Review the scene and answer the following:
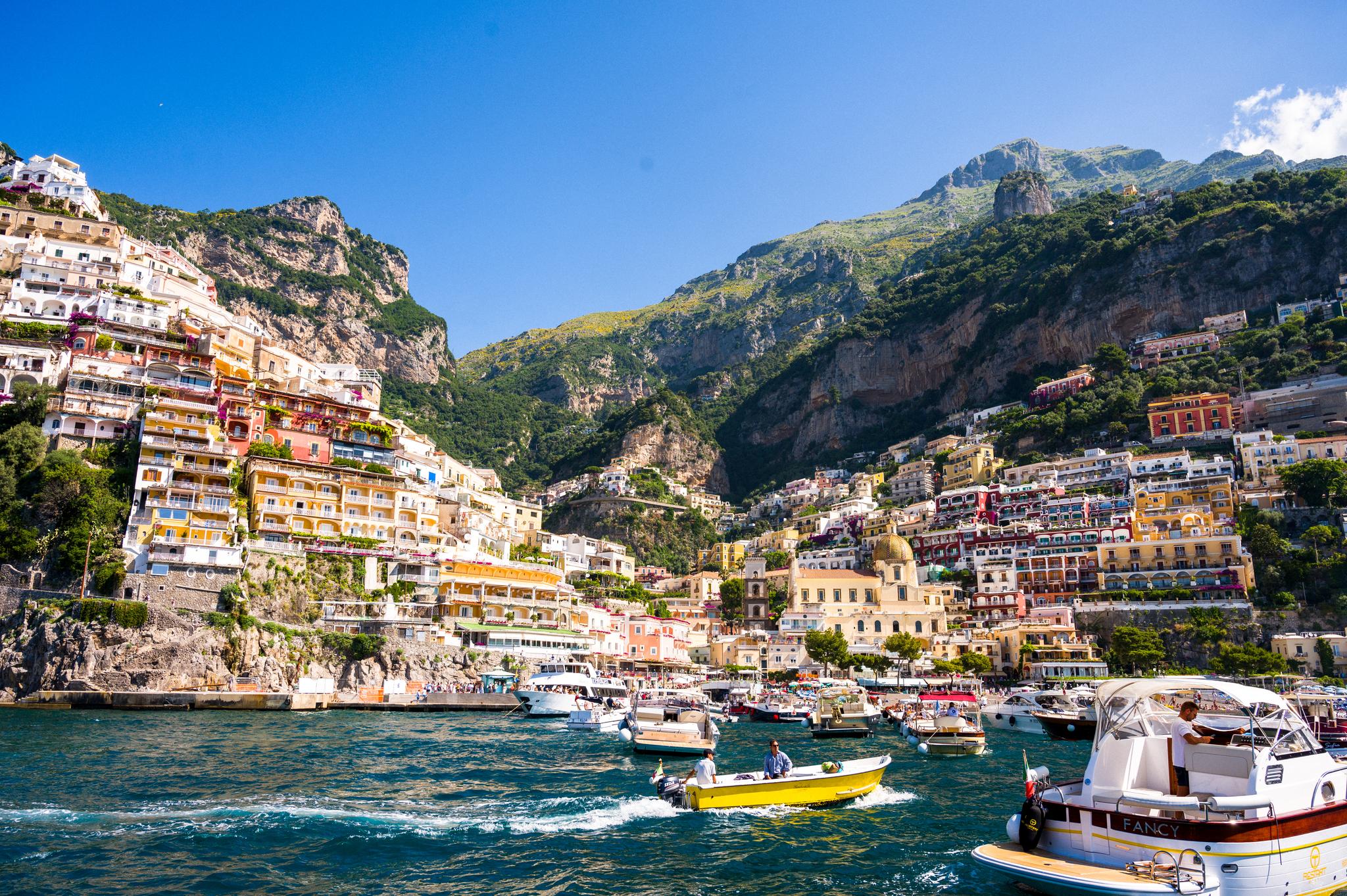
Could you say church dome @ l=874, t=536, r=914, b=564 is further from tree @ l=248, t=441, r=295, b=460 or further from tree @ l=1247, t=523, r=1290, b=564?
tree @ l=248, t=441, r=295, b=460

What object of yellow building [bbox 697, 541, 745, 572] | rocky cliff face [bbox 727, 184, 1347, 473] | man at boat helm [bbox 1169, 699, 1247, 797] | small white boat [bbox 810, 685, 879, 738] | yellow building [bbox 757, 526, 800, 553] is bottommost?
small white boat [bbox 810, 685, 879, 738]

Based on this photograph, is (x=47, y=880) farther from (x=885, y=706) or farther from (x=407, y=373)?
(x=407, y=373)

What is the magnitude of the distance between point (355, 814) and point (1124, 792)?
1522 centimetres

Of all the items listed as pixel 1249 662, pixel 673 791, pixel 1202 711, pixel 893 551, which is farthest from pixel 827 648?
pixel 1202 711

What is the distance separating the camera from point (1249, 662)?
6156 cm

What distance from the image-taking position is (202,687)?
47344 millimetres

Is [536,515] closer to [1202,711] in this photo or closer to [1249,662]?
[1249,662]

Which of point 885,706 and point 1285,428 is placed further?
point 1285,428

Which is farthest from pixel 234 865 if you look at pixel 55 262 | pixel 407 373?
pixel 407 373

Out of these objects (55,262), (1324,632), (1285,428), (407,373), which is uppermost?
(407,373)

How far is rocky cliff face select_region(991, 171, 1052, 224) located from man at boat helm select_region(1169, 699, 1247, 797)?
19734cm

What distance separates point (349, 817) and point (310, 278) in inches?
6079

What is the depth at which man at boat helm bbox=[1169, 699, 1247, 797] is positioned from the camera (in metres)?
14.2

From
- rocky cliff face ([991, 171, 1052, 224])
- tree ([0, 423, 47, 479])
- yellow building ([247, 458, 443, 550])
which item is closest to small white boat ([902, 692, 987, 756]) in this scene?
yellow building ([247, 458, 443, 550])
